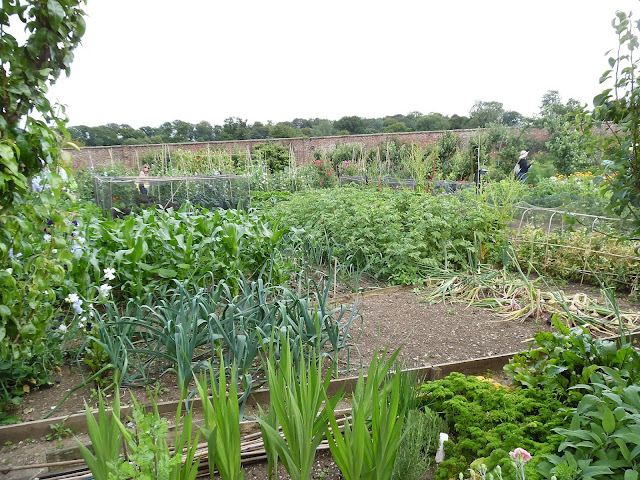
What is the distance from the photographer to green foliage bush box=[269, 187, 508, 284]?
494cm

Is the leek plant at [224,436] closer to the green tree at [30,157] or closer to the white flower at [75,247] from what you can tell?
the green tree at [30,157]

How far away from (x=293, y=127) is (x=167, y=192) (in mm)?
31964

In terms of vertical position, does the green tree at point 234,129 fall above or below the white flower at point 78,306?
above

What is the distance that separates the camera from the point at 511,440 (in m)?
1.62

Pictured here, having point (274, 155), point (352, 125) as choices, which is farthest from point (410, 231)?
point (352, 125)

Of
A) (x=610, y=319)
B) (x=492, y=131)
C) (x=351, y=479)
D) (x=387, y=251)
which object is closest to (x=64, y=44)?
(x=351, y=479)

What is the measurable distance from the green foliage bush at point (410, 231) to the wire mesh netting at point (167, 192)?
74.9 inches

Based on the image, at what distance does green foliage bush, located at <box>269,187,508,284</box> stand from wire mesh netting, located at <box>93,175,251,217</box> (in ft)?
6.24

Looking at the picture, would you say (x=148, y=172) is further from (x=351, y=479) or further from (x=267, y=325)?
(x=351, y=479)

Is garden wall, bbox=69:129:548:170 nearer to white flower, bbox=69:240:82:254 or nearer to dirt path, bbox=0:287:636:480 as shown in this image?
dirt path, bbox=0:287:636:480

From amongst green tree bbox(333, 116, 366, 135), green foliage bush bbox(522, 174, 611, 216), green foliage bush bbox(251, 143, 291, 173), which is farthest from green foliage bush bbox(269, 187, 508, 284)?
green tree bbox(333, 116, 366, 135)

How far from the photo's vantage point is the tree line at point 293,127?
27156 mm

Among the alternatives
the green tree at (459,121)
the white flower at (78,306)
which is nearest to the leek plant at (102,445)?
the white flower at (78,306)

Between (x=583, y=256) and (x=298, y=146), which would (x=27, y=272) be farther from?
(x=298, y=146)
